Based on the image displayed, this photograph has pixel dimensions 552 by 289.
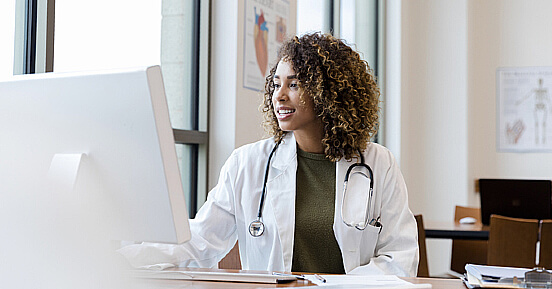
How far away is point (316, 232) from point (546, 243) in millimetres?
1747

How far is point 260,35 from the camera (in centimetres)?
332

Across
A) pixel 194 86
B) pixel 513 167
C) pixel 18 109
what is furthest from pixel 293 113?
pixel 513 167

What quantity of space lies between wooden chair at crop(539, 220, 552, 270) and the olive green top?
5.44ft

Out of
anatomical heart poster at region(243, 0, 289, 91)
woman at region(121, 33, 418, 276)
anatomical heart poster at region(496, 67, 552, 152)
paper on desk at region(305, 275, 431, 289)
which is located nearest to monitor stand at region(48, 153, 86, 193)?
paper on desk at region(305, 275, 431, 289)

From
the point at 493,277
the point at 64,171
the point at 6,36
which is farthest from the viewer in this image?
the point at 6,36

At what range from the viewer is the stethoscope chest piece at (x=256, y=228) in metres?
1.86

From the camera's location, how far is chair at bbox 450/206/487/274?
411 centimetres

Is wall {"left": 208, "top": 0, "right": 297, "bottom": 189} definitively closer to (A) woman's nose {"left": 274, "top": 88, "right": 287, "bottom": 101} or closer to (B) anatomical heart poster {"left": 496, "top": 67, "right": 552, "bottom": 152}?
(A) woman's nose {"left": 274, "top": 88, "right": 287, "bottom": 101}

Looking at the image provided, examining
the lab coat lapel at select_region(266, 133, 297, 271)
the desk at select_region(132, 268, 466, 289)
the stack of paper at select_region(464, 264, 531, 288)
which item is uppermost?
the lab coat lapel at select_region(266, 133, 297, 271)

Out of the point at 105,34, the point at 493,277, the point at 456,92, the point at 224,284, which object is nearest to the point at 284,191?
the point at 224,284

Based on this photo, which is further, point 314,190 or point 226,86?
point 226,86

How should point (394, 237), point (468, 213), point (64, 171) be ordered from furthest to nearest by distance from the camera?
point (468, 213)
point (394, 237)
point (64, 171)

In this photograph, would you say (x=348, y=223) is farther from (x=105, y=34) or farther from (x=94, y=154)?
(x=105, y=34)

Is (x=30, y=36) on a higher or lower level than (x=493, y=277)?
higher
